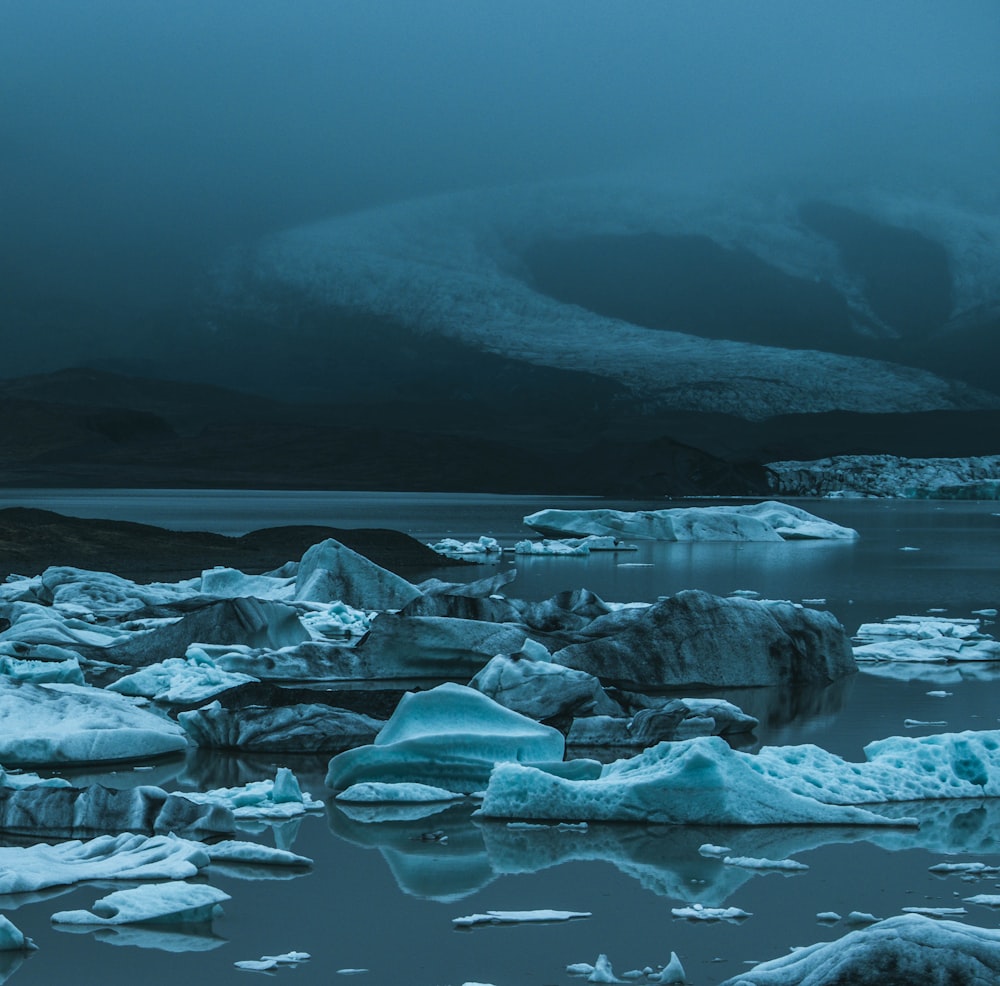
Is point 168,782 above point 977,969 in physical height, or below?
below

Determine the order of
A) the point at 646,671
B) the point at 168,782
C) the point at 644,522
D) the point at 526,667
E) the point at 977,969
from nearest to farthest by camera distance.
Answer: the point at 977,969 < the point at 168,782 < the point at 526,667 < the point at 646,671 < the point at 644,522

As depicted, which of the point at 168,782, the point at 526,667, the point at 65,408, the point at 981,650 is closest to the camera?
the point at 168,782

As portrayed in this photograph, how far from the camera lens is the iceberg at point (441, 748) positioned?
6051 millimetres

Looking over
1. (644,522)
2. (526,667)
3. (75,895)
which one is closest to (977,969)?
(75,895)

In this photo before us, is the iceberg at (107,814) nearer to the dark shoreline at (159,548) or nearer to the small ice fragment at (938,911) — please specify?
the small ice fragment at (938,911)

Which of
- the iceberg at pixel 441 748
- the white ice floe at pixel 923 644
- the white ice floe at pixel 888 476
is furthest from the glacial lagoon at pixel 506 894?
the white ice floe at pixel 888 476

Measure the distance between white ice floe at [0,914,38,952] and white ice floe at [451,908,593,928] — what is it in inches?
47.6

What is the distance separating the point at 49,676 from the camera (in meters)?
8.28

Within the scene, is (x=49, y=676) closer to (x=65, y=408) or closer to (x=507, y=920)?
(x=507, y=920)

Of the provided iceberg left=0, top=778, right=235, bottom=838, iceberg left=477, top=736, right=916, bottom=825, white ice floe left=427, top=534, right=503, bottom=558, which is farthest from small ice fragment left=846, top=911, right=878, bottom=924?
white ice floe left=427, top=534, right=503, bottom=558

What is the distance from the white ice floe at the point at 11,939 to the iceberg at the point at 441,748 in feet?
7.55

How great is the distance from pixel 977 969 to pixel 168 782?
4.06m

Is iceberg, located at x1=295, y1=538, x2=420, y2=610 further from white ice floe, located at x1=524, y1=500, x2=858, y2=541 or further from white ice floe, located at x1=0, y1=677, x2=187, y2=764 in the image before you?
white ice floe, located at x1=524, y1=500, x2=858, y2=541

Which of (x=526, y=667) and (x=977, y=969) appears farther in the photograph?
(x=526, y=667)
